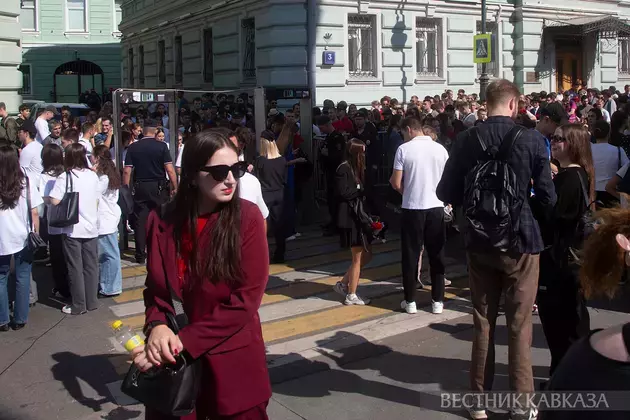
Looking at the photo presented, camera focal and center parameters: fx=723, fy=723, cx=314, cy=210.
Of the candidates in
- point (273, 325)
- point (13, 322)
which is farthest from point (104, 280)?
point (273, 325)

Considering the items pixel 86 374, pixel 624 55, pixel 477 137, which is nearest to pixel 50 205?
pixel 86 374

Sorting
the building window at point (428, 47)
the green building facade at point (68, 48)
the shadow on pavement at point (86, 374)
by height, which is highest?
the green building facade at point (68, 48)

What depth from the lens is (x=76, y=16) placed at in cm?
4047

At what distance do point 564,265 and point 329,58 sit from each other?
15.5m

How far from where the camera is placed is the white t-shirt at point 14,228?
23.1 feet

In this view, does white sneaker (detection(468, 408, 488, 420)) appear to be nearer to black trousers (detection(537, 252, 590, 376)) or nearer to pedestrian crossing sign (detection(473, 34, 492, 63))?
black trousers (detection(537, 252, 590, 376))

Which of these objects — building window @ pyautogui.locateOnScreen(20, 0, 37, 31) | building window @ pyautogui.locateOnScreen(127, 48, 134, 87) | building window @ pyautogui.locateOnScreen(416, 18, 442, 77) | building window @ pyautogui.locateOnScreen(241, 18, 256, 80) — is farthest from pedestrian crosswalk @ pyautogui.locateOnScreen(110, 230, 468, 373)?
building window @ pyautogui.locateOnScreen(20, 0, 37, 31)

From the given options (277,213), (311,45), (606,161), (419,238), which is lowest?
(419,238)

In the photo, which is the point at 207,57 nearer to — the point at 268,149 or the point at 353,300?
the point at 268,149

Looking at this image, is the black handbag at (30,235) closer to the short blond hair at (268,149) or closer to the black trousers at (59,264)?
the black trousers at (59,264)

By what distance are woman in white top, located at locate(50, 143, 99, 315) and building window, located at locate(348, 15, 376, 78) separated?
1403cm

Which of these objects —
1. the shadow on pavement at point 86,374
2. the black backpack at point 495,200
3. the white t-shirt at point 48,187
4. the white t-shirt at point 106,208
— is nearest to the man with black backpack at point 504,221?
the black backpack at point 495,200

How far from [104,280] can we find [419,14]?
1587 centimetres

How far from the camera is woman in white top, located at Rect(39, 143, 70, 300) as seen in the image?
785 centimetres
